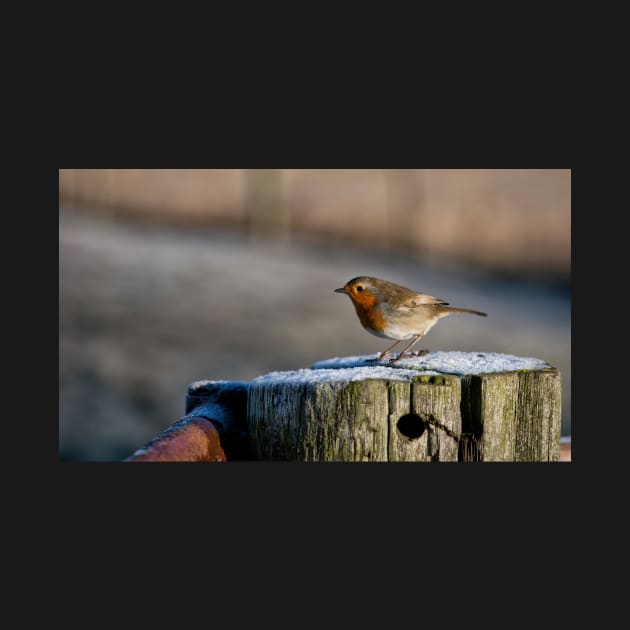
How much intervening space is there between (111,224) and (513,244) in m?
3.60

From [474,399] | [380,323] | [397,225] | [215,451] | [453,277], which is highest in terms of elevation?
[397,225]

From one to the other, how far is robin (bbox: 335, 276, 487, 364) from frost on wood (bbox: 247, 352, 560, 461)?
25.0 inches

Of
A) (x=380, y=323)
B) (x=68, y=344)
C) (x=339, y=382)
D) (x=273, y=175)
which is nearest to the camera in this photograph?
(x=339, y=382)

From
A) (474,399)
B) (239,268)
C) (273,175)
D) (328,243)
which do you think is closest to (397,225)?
(328,243)

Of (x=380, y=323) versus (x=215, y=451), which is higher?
(x=380, y=323)

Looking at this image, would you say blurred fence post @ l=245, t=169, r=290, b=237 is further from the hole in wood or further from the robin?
the hole in wood

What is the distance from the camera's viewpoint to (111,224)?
23.3ft

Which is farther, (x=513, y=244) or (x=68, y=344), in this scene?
(x=68, y=344)

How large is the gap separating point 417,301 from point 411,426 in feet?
3.63

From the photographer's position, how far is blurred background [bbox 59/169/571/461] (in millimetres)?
6469

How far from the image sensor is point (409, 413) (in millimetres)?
3859

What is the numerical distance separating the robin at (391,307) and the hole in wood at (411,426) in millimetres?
813

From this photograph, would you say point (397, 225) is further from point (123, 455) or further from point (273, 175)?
point (123, 455)

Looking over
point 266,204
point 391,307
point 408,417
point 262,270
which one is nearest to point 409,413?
point 408,417
